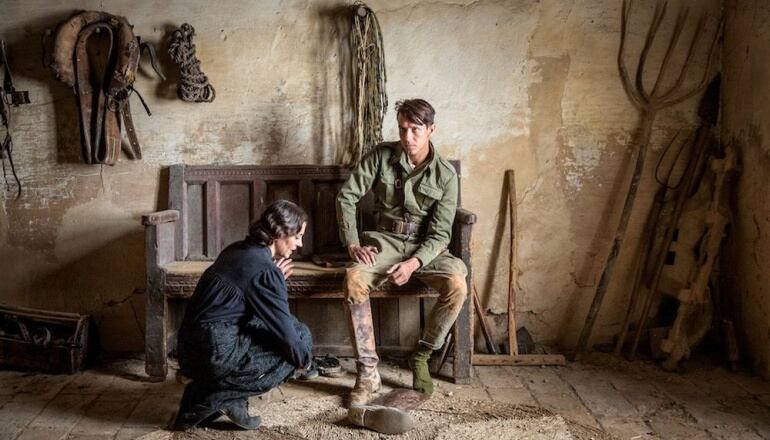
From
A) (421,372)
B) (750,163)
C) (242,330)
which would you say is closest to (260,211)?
(242,330)

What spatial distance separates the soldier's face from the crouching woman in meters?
1.03

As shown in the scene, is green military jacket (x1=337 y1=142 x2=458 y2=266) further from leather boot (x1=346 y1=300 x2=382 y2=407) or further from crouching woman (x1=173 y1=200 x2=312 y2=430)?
crouching woman (x1=173 y1=200 x2=312 y2=430)

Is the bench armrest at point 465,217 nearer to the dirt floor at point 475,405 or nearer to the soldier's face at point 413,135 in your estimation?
the soldier's face at point 413,135

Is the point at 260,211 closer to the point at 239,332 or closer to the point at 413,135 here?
the point at 413,135

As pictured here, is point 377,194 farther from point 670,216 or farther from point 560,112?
point 670,216

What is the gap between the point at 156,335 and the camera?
3.82 meters

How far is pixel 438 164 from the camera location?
3.90 m

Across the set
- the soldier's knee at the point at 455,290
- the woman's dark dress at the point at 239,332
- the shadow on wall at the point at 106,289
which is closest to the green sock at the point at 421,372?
the soldier's knee at the point at 455,290

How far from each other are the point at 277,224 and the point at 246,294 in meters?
0.35

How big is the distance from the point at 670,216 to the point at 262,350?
2971 millimetres

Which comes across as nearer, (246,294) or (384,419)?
(246,294)

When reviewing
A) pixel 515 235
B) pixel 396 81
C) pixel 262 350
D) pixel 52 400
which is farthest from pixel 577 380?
pixel 52 400

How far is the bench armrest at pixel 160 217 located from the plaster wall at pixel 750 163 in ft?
12.0

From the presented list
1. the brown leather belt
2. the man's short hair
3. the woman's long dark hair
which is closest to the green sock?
the brown leather belt
